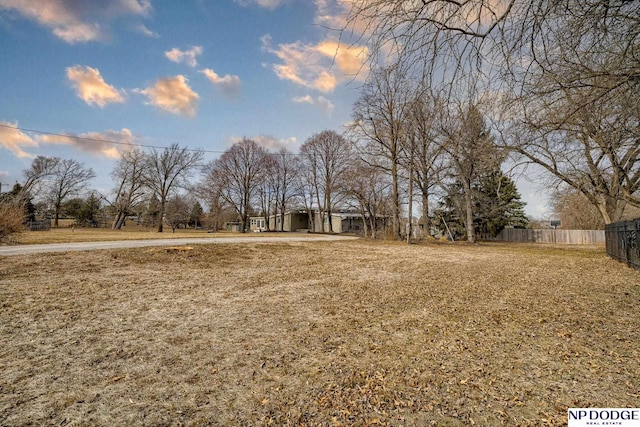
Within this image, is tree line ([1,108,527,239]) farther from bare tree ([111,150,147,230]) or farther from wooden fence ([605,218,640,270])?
wooden fence ([605,218,640,270])

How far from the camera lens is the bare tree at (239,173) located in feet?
120

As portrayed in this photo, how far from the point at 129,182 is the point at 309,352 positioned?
1649 inches

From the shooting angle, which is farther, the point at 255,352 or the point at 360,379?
the point at 255,352

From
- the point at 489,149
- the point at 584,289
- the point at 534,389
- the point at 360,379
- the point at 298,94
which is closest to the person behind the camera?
the point at 534,389

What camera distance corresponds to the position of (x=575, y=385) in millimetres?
2393

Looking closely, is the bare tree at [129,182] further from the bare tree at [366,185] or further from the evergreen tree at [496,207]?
the evergreen tree at [496,207]

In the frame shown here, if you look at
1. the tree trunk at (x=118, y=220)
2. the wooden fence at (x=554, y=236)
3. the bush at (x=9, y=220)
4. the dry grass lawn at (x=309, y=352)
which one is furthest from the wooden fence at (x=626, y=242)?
the tree trunk at (x=118, y=220)

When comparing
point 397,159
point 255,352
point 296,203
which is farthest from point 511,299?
point 296,203

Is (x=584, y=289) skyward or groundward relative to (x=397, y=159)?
groundward

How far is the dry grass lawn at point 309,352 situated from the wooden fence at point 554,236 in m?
26.5

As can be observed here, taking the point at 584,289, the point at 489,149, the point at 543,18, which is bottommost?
the point at 584,289

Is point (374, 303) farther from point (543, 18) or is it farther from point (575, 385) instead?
point (543, 18)

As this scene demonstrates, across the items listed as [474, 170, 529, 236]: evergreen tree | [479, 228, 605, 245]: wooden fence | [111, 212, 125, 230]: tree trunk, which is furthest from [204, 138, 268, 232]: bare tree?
[479, 228, 605, 245]: wooden fence

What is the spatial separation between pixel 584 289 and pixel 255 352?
678 cm
